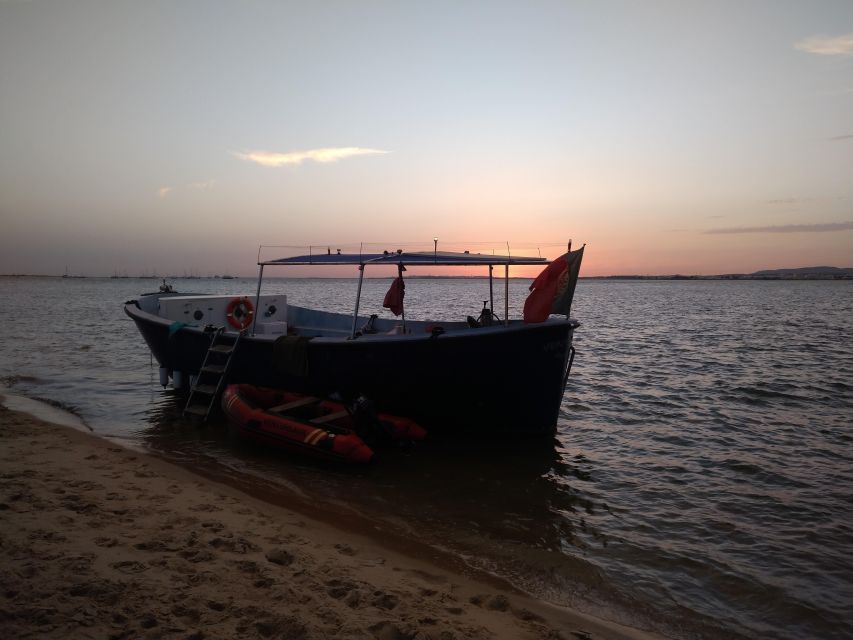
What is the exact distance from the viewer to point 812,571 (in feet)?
19.7

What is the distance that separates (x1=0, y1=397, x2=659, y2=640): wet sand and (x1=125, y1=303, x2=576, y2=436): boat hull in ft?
11.4

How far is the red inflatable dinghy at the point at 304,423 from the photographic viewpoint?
28.1 feet

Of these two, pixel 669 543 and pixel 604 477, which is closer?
pixel 669 543

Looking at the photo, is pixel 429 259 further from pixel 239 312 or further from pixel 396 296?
pixel 239 312

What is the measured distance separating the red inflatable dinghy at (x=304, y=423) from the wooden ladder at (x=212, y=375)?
0.78 m

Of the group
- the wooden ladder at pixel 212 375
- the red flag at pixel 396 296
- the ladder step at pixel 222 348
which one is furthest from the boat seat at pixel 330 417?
the ladder step at pixel 222 348

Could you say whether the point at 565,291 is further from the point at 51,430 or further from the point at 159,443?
the point at 51,430

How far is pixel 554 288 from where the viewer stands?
29.6 feet

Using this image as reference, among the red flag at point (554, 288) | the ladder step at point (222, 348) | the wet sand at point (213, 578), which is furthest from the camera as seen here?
the ladder step at point (222, 348)

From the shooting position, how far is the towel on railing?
413 inches

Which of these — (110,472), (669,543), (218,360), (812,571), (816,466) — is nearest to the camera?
(812,571)

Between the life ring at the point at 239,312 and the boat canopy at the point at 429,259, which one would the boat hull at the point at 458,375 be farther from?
the life ring at the point at 239,312

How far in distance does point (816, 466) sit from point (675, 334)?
936 inches

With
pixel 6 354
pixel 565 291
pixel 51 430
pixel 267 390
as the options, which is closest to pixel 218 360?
pixel 267 390
